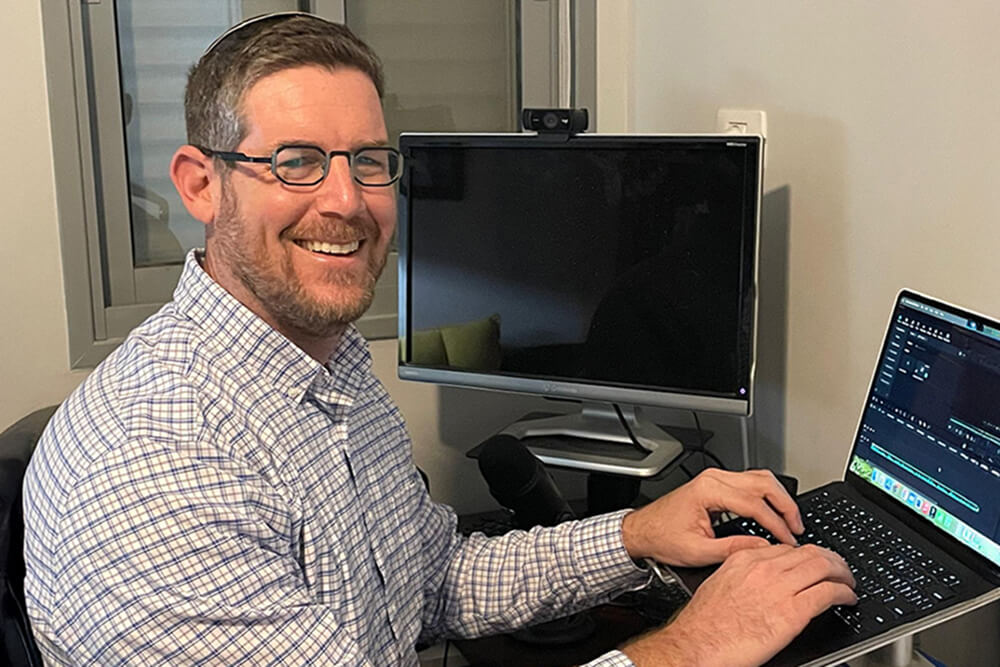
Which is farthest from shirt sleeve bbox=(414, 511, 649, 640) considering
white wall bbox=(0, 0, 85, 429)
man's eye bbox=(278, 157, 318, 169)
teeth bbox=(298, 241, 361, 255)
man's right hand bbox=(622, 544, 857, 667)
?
white wall bbox=(0, 0, 85, 429)

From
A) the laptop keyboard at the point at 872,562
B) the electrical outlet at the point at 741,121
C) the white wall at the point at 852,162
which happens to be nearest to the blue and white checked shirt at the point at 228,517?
the laptop keyboard at the point at 872,562

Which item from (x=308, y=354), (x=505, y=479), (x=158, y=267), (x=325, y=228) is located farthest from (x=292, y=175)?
(x=158, y=267)

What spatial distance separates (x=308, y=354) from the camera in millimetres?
1295

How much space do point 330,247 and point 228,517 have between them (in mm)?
324

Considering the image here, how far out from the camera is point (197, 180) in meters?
1.26

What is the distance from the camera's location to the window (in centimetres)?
189

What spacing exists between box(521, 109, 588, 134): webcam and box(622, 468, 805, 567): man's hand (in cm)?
62

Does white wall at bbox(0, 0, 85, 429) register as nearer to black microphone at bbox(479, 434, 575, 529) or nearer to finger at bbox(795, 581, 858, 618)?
black microphone at bbox(479, 434, 575, 529)

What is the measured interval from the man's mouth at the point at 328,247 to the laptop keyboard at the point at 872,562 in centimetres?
55

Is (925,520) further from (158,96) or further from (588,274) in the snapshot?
(158,96)

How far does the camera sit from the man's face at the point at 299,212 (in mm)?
1196

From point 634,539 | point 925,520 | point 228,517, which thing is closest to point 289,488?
point 228,517

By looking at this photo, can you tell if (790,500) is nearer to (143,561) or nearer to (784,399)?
(784,399)

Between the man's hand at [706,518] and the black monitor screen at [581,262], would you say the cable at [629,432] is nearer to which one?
the black monitor screen at [581,262]
